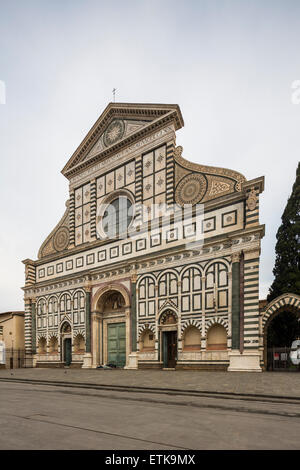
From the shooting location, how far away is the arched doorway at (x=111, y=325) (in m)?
28.3

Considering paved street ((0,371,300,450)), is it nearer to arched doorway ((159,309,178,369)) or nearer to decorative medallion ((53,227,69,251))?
arched doorway ((159,309,178,369))

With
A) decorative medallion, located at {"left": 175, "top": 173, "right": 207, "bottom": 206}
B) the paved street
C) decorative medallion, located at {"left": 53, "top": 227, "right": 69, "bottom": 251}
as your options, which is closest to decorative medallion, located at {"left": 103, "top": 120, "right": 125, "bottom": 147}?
decorative medallion, located at {"left": 175, "top": 173, "right": 207, "bottom": 206}

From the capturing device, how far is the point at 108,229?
102 feet

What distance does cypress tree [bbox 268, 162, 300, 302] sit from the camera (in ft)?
94.3

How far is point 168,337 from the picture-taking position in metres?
25.2

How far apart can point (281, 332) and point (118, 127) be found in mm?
21904

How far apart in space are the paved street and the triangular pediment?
2250 centimetres

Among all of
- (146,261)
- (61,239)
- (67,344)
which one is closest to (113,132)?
(61,239)

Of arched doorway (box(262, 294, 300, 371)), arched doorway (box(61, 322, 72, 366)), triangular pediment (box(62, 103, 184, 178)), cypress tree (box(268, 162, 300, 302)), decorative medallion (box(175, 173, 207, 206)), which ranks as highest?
triangular pediment (box(62, 103, 184, 178))

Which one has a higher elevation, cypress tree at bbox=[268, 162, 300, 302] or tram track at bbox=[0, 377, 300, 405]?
cypress tree at bbox=[268, 162, 300, 302]

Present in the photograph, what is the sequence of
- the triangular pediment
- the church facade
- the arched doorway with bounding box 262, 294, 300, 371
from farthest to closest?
the triangular pediment → the church facade → the arched doorway with bounding box 262, 294, 300, 371

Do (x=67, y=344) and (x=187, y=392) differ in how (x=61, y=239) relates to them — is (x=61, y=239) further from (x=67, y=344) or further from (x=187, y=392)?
(x=187, y=392)

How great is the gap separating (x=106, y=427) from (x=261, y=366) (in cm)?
1653
